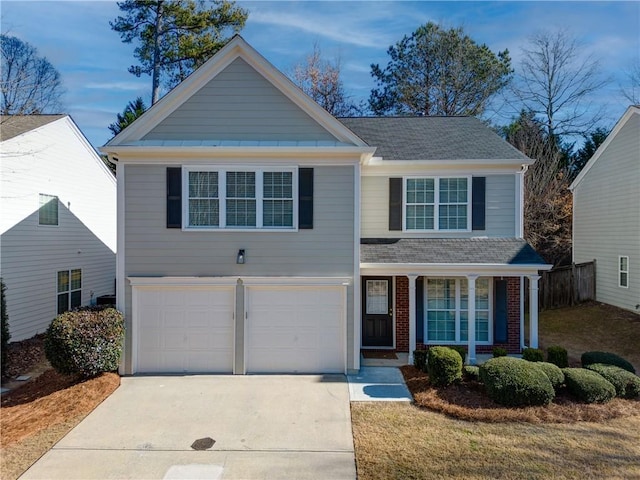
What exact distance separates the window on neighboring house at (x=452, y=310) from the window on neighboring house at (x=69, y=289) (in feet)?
42.7

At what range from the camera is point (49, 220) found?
13.9 metres

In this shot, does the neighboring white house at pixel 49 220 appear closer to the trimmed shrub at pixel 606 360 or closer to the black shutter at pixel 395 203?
the black shutter at pixel 395 203

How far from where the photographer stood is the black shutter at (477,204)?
11.1 metres

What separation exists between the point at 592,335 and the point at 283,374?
430 inches

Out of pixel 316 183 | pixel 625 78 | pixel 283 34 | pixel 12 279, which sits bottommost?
pixel 12 279

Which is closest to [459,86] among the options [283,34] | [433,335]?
[283,34]

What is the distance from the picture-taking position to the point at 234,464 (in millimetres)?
5777

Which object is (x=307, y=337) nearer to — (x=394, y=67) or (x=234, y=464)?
(x=234, y=464)

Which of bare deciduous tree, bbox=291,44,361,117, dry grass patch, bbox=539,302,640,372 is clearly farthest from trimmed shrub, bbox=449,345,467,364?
bare deciduous tree, bbox=291,44,361,117

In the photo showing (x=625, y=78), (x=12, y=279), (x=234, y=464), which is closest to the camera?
(x=234, y=464)

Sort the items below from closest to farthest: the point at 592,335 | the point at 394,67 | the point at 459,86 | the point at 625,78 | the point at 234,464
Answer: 1. the point at 234,464
2. the point at 592,335
3. the point at 625,78
4. the point at 459,86
5. the point at 394,67

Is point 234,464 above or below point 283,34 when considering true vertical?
below

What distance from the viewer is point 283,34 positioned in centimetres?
1385

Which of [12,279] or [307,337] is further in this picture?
[12,279]
